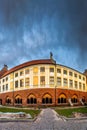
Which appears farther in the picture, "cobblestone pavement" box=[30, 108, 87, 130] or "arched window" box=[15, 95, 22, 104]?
"arched window" box=[15, 95, 22, 104]

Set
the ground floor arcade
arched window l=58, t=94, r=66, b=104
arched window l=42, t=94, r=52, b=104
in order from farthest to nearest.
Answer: arched window l=58, t=94, r=66, b=104 → arched window l=42, t=94, r=52, b=104 → the ground floor arcade

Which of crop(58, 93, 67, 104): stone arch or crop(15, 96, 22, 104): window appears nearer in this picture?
crop(58, 93, 67, 104): stone arch

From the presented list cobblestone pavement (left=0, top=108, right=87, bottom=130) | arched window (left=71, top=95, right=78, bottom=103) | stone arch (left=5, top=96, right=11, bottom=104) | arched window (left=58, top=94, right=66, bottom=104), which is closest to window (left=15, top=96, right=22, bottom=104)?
stone arch (left=5, top=96, right=11, bottom=104)

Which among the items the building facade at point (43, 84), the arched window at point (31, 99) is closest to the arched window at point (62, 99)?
the building facade at point (43, 84)

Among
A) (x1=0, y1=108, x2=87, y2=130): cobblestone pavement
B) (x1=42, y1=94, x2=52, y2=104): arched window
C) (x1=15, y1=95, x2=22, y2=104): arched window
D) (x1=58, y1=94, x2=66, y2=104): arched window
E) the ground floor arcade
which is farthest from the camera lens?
(x1=15, y1=95, x2=22, y2=104): arched window

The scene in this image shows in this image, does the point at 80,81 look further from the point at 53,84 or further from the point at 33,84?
the point at 33,84

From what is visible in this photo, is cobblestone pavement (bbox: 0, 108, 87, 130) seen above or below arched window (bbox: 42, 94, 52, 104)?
below

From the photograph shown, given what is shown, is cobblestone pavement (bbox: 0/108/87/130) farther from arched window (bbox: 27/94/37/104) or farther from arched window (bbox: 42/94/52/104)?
arched window (bbox: 27/94/37/104)

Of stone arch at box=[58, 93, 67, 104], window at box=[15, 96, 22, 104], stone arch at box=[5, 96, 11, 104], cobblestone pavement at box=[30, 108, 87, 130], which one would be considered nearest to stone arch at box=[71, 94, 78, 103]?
stone arch at box=[58, 93, 67, 104]

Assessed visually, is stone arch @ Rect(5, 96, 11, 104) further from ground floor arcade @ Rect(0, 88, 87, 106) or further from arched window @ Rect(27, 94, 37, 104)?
arched window @ Rect(27, 94, 37, 104)

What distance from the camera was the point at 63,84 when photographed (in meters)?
51.0

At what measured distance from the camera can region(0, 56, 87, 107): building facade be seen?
48969mm

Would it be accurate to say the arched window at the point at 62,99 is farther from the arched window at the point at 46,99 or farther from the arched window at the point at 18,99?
the arched window at the point at 18,99

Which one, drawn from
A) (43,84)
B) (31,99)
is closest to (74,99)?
(43,84)
